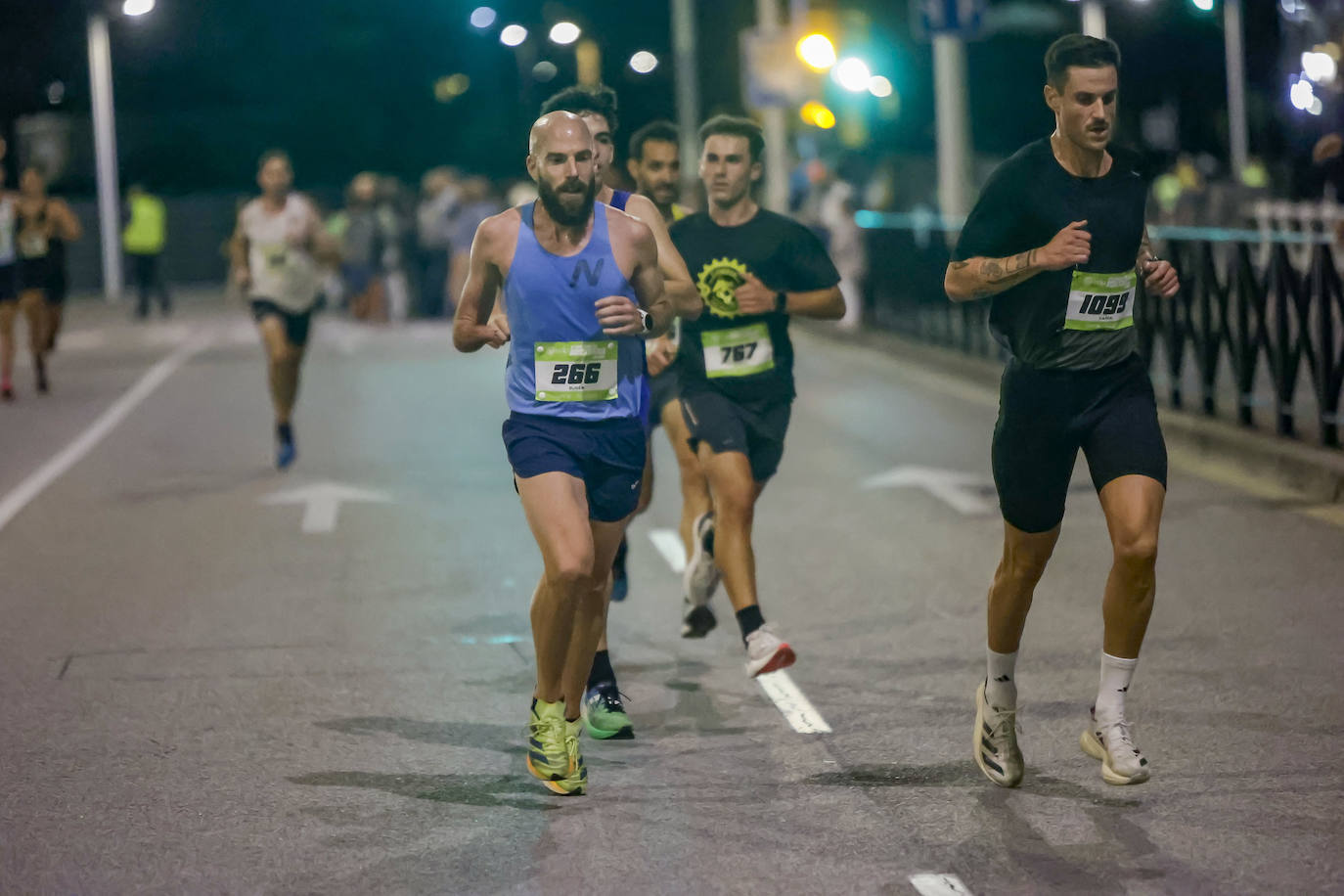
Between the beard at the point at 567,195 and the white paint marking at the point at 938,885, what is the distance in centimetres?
205

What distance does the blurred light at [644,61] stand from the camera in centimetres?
7319

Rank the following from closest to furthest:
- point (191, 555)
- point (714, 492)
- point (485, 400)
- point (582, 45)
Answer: point (714, 492) → point (191, 555) → point (485, 400) → point (582, 45)

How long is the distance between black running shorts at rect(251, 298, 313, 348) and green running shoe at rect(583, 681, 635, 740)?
7956mm

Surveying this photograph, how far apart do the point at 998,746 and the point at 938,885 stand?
3.37 ft

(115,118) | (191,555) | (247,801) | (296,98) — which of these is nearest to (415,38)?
(296,98)

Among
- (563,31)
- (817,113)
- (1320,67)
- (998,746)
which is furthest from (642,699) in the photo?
(563,31)

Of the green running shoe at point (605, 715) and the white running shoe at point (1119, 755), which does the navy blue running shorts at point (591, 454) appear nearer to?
the green running shoe at point (605, 715)

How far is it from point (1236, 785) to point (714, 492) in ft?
7.97

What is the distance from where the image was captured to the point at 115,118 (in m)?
56.1

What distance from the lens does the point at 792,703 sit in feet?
23.7

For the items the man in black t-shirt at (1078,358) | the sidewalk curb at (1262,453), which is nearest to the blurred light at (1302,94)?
the sidewalk curb at (1262,453)

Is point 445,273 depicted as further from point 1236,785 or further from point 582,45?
point 1236,785

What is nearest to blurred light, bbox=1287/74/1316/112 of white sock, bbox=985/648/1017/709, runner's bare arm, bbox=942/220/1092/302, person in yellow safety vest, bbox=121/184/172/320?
runner's bare arm, bbox=942/220/1092/302

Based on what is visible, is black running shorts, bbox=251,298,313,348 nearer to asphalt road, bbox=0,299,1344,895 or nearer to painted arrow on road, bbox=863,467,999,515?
asphalt road, bbox=0,299,1344,895
